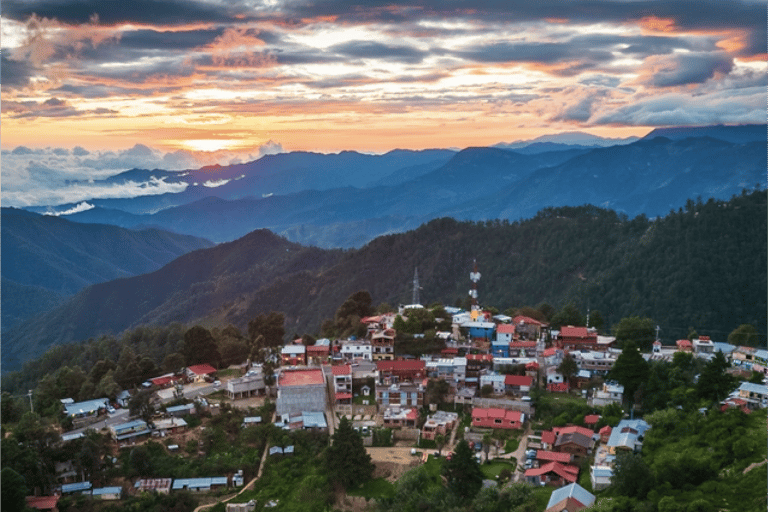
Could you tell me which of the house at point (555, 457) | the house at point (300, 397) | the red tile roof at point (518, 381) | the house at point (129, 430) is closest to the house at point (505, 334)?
the red tile roof at point (518, 381)

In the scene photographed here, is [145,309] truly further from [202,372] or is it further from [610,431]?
A: [610,431]

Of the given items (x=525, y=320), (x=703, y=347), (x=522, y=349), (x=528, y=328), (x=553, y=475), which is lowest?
(x=553, y=475)

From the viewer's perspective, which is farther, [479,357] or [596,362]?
[479,357]

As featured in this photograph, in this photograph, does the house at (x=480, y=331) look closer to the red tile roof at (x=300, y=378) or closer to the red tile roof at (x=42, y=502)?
the red tile roof at (x=300, y=378)

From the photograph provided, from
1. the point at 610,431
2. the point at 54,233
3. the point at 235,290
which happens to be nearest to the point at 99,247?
the point at 54,233

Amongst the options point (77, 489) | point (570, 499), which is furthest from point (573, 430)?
point (77, 489)

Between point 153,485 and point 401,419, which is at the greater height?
point 401,419

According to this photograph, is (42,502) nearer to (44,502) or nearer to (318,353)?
(44,502)
